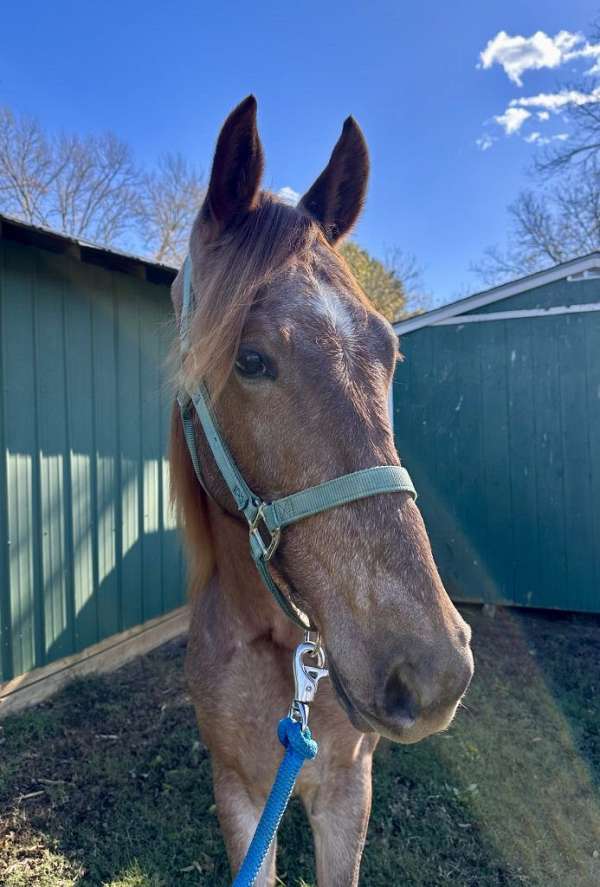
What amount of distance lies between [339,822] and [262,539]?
1156mm

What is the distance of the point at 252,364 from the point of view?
1.12 m

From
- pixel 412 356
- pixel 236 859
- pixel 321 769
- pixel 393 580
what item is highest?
pixel 412 356

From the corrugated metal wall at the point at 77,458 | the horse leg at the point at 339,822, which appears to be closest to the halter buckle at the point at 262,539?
the horse leg at the point at 339,822

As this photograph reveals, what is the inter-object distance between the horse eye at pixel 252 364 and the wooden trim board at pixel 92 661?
10.8 ft

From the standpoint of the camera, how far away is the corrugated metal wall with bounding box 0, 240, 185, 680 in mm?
3469

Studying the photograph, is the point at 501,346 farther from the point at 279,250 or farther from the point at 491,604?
the point at 279,250

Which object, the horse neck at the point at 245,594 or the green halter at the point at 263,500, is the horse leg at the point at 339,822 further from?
the green halter at the point at 263,500

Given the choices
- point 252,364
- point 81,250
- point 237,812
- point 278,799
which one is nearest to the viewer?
point 278,799

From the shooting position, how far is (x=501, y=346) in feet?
17.7

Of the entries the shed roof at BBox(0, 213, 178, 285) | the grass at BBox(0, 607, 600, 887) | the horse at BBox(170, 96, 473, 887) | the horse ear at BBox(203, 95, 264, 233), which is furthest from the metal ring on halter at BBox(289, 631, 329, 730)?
the shed roof at BBox(0, 213, 178, 285)

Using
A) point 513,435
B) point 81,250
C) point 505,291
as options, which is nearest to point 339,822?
point 81,250

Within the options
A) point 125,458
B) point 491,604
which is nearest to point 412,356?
point 491,604

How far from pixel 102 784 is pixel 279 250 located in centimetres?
293

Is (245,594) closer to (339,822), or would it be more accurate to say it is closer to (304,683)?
(304,683)
